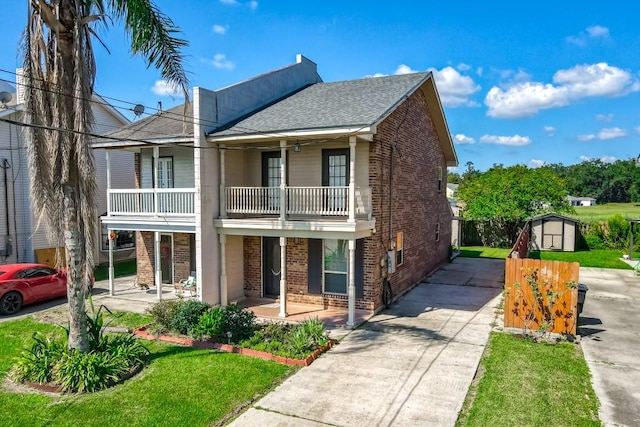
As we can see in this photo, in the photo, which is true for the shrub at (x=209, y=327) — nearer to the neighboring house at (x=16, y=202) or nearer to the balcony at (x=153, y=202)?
the balcony at (x=153, y=202)

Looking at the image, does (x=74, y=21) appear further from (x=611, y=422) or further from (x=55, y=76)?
(x=611, y=422)

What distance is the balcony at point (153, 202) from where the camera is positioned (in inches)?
524

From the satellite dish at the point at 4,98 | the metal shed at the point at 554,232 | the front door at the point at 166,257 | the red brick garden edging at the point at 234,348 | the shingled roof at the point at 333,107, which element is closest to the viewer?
the red brick garden edging at the point at 234,348

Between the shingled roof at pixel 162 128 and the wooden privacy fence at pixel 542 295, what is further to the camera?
the shingled roof at pixel 162 128

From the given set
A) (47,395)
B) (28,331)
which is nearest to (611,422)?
(47,395)

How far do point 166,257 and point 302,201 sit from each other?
671 cm

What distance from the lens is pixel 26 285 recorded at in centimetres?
1344

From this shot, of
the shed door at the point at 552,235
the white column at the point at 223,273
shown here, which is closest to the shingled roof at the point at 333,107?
the white column at the point at 223,273

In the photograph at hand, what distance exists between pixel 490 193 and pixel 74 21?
1073 inches

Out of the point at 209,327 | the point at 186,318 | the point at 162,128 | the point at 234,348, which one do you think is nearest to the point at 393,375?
the point at 234,348

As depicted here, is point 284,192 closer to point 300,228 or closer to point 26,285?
point 300,228

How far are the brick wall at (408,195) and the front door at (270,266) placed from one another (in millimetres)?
3291

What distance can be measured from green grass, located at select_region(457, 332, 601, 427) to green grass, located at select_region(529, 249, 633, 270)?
1447cm

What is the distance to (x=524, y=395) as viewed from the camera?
24.5 feet
